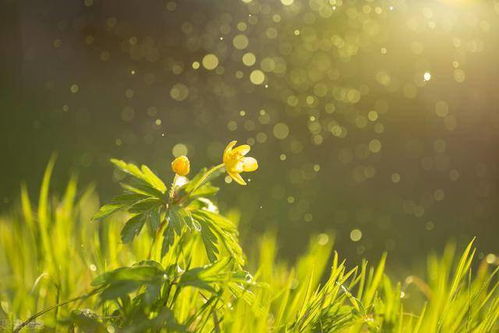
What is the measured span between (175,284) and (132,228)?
0.38 ft

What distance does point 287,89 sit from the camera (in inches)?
151

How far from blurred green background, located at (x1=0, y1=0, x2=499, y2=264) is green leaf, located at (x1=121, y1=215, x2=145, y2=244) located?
234cm

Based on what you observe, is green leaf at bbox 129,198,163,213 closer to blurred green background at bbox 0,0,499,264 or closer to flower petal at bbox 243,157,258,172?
flower petal at bbox 243,157,258,172

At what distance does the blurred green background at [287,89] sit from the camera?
3.69 metres

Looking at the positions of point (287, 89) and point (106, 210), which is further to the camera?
point (287, 89)

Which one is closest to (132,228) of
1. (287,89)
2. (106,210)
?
(106,210)

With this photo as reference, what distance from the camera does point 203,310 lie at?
1.25m

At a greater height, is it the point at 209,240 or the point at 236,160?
the point at 236,160

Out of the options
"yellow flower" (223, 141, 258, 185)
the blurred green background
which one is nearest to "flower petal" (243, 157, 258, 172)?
"yellow flower" (223, 141, 258, 185)

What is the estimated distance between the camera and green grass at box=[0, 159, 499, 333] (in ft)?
3.72

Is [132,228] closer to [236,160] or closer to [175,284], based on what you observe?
[175,284]

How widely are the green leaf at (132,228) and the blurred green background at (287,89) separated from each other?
234cm

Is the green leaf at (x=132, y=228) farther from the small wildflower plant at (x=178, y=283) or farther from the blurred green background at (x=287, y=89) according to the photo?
the blurred green background at (x=287, y=89)

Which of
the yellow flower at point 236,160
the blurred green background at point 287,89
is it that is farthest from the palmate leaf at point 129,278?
the blurred green background at point 287,89
